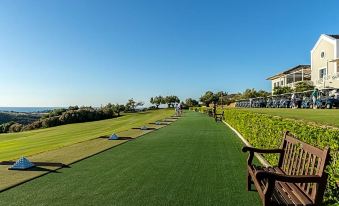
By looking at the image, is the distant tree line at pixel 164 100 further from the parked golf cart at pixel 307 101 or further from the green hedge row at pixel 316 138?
the green hedge row at pixel 316 138

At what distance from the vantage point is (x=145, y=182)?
6.56 meters

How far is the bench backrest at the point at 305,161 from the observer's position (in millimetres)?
3793

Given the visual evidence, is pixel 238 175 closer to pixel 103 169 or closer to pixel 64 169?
pixel 103 169

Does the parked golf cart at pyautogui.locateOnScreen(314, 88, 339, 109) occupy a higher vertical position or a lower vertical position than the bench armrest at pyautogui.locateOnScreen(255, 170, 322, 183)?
higher

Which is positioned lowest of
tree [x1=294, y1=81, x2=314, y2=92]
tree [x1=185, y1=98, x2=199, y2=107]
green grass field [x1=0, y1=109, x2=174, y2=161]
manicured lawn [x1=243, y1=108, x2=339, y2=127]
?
green grass field [x1=0, y1=109, x2=174, y2=161]

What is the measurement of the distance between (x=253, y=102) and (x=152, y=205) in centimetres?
3265

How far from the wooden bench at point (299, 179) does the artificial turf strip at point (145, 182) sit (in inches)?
34.0

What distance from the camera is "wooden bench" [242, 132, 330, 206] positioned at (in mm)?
3801

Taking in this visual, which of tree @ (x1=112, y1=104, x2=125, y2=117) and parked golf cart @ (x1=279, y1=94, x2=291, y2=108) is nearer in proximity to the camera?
parked golf cart @ (x1=279, y1=94, x2=291, y2=108)

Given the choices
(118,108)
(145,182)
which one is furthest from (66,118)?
(145,182)

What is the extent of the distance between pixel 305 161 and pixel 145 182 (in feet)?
10.1

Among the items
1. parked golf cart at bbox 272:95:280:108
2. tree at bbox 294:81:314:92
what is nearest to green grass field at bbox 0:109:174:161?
parked golf cart at bbox 272:95:280:108

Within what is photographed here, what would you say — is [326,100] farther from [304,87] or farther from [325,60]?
[325,60]

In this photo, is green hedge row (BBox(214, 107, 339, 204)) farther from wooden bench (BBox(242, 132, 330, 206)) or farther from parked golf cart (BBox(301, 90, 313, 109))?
parked golf cart (BBox(301, 90, 313, 109))
